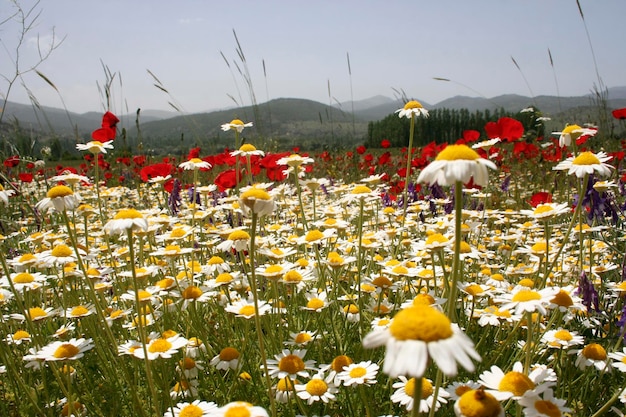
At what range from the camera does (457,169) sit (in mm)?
971

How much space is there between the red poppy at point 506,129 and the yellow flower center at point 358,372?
8.41 ft

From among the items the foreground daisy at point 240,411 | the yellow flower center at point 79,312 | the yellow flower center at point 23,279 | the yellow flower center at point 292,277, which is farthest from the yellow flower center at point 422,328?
the yellow flower center at point 23,279

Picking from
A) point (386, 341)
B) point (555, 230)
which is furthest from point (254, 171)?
point (386, 341)

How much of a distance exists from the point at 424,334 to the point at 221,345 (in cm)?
175

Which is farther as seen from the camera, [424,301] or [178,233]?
[178,233]

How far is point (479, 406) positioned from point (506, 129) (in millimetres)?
2983

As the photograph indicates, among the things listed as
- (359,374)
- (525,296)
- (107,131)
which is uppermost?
(107,131)

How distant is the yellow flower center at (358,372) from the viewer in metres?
1.55

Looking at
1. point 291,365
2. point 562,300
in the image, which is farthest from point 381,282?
point 562,300

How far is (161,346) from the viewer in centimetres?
162

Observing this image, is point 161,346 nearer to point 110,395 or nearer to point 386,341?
point 110,395

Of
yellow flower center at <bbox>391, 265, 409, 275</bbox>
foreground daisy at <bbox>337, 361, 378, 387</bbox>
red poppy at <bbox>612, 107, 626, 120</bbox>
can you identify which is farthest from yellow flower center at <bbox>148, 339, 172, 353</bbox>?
red poppy at <bbox>612, 107, 626, 120</bbox>

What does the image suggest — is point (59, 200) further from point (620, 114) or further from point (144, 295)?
point (620, 114)

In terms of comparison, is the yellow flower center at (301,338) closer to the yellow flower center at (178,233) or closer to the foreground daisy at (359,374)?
the foreground daisy at (359,374)
